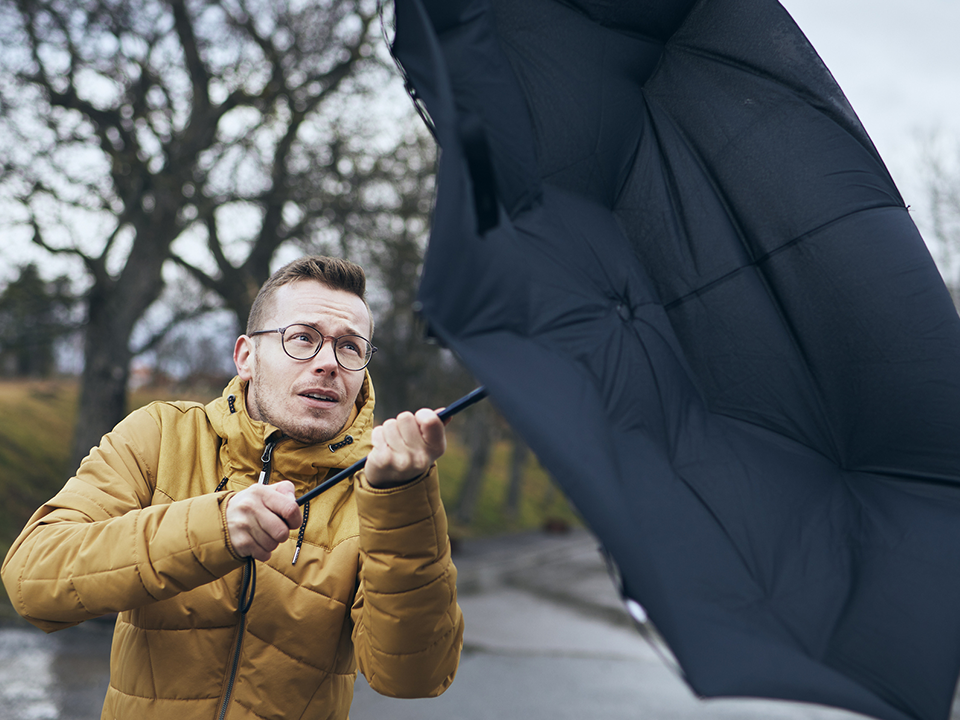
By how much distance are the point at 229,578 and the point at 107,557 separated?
0.32 m

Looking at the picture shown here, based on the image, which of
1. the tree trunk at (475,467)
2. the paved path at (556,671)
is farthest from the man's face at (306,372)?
the tree trunk at (475,467)

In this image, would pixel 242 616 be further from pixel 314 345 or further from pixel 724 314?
pixel 724 314

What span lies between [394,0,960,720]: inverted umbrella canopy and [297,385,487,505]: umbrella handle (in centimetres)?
28

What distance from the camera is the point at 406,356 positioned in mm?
15391

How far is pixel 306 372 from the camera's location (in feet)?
6.33

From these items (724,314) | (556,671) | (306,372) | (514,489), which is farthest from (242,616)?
(514,489)

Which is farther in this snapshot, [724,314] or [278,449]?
[278,449]

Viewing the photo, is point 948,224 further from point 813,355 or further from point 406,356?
point 813,355

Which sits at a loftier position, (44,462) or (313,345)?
(313,345)

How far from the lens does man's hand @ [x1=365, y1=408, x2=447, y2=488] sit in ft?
5.23

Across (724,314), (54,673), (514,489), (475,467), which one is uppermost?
(724,314)

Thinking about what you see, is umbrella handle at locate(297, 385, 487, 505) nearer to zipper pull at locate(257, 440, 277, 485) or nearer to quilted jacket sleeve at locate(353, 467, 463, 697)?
quilted jacket sleeve at locate(353, 467, 463, 697)

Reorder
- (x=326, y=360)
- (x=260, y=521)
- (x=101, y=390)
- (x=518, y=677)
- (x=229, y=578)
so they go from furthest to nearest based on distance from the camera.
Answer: (x=101, y=390) → (x=518, y=677) → (x=326, y=360) → (x=229, y=578) → (x=260, y=521)

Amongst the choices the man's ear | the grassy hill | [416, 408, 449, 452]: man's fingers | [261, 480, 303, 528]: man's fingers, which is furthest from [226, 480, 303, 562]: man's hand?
the grassy hill
